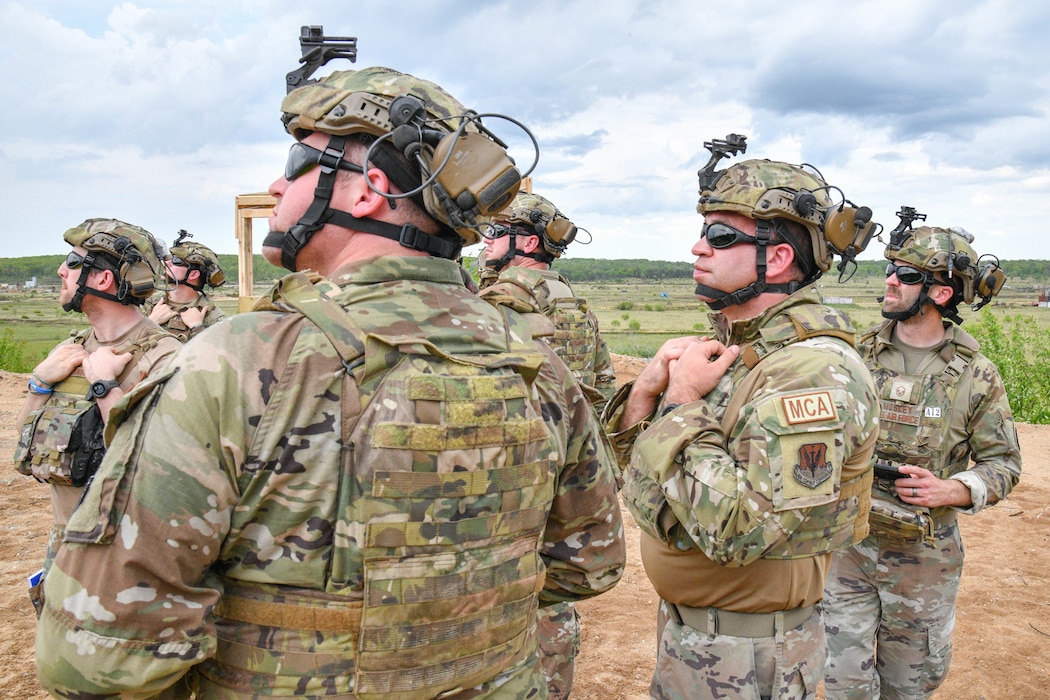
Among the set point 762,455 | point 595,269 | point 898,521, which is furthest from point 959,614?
point 595,269

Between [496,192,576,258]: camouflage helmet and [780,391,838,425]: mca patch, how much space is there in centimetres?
468

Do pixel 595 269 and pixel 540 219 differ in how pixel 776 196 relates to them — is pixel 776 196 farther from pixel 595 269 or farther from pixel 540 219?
pixel 595 269

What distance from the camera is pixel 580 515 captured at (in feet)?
7.81

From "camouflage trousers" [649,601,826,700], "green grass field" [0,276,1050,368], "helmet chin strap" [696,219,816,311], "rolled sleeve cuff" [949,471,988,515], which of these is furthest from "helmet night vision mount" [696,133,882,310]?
"green grass field" [0,276,1050,368]

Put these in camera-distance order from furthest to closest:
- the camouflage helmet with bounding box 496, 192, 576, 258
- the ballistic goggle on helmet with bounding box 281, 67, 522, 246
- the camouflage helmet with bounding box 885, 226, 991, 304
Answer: the camouflage helmet with bounding box 496, 192, 576, 258 → the camouflage helmet with bounding box 885, 226, 991, 304 → the ballistic goggle on helmet with bounding box 281, 67, 522, 246

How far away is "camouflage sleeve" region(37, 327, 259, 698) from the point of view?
1593 millimetres

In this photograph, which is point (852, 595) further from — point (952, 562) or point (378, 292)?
point (378, 292)

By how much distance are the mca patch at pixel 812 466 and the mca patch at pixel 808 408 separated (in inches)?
3.8

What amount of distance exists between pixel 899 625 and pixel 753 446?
2700 millimetres

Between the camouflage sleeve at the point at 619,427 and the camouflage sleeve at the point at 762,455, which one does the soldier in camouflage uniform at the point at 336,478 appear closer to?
the camouflage sleeve at the point at 762,455

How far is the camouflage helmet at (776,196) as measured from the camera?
3277 mm

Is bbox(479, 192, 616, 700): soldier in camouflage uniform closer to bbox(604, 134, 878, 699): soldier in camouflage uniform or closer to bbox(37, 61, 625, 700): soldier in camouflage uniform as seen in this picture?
bbox(604, 134, 878, 699): soldier in camouflage uniform

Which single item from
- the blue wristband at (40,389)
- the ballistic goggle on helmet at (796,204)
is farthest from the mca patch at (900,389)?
the blue wristband at (40,389)

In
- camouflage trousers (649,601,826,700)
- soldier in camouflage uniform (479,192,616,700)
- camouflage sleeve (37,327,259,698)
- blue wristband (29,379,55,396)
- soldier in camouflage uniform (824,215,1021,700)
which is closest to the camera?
camouflage sleeve (37,327,259,698)
